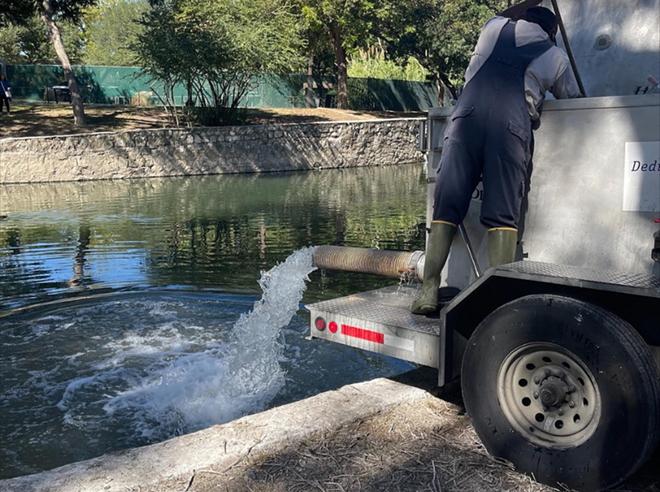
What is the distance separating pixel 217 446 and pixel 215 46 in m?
28.2

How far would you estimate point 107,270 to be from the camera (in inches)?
410

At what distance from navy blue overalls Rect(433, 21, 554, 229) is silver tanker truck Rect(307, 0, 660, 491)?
7.7 inches

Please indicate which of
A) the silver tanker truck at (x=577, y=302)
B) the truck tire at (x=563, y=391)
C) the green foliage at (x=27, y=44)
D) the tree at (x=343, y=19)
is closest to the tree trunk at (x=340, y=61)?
the tree at (x=343, y=19)

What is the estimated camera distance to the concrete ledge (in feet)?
10.8

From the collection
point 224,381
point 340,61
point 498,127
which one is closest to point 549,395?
point 498,127

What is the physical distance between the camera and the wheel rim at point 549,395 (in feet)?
10.6

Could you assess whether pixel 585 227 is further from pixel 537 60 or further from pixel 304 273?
pixel 304 273

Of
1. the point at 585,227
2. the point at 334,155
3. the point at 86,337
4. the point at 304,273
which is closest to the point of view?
the point at 585,227

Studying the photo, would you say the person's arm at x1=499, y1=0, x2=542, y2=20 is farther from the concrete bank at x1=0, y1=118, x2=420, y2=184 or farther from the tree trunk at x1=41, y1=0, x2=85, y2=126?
the tree trunk at x1=41, y1=0, x2=85, y2=126

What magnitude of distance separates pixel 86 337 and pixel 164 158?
22.3 meters

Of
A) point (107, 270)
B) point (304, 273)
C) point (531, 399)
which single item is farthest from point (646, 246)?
point (107, 270)

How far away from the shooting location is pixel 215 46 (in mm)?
29859

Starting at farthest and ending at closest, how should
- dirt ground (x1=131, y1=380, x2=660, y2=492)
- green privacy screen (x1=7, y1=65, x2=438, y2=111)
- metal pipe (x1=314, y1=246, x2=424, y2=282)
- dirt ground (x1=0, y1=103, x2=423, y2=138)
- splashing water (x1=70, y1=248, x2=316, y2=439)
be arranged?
green privacy screen (x1=7, y1=65, x2=438, y2=111)
dirt ground (x1=0, y1=103, x2=423, y2=138)
splashing water (x1=70, y1=248, x2=316, y2=439)
metal pipe (x1=314, y1=246, x2=424, y2=282)
dirt ground (x1=131, y1=380, x2=660, y2=492)

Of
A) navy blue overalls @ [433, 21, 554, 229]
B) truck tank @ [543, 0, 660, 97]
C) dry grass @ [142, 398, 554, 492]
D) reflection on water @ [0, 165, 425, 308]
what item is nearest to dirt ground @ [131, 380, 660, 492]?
dry grass @ [142, 398, 554, 492]
